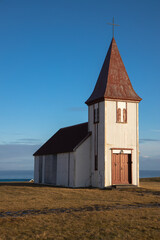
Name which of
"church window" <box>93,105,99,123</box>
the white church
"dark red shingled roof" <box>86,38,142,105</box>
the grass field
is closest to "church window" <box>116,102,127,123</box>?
the white church

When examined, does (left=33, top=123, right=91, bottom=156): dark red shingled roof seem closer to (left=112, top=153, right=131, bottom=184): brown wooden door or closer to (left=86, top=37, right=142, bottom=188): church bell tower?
(left=86, top=37, right=142, bottom=188): church bell tower

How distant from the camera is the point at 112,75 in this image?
31297 mm

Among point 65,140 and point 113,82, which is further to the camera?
point 65,140

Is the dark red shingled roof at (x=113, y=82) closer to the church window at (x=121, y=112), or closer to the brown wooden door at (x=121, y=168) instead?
the church window at (x=121, y=112)

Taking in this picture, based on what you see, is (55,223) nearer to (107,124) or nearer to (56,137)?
(107,124)

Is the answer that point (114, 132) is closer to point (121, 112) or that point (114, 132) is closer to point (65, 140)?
point (121, 112)

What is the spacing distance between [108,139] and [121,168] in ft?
9.26

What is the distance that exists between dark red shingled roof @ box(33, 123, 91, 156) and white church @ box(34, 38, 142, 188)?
0.15 meters

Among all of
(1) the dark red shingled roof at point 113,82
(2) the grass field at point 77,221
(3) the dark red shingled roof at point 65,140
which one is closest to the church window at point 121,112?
(1) the dark red shingled roof at point 113,82

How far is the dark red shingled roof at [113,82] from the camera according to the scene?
30125mm

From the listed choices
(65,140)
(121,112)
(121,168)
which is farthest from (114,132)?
(65,140)

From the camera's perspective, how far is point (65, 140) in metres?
35.8

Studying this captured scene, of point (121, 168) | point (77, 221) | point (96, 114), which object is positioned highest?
point (96, 114)

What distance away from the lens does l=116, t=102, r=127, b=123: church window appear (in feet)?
97.9
